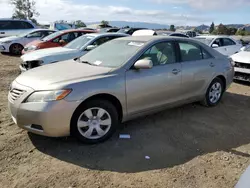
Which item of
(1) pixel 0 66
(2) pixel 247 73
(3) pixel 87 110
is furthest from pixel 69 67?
(1) pixel 0 66

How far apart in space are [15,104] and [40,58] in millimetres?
3790

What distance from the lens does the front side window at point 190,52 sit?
469cm

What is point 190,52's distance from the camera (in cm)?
487

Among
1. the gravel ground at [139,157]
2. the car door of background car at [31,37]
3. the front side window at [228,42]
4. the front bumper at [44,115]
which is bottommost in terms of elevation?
the gravel ground at [139,157]

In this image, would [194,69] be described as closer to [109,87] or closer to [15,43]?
[109,87]

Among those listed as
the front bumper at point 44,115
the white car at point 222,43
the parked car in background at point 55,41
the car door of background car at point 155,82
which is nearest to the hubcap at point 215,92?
the car door of background car at point 155,82

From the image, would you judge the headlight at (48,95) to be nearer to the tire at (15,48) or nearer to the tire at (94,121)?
the tire at (94,121)

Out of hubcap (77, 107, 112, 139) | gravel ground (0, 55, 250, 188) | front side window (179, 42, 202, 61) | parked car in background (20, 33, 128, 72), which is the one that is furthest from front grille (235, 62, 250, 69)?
hubcap (77, 107, 112, 139)

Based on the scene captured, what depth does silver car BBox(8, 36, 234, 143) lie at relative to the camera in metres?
3.30

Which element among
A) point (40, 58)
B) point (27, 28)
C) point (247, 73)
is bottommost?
point (247, 73)

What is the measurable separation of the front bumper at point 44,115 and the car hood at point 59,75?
0.18 meters

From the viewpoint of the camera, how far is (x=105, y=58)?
13.9ft

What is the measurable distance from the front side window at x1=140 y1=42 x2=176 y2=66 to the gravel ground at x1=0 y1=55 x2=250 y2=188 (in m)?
1.10

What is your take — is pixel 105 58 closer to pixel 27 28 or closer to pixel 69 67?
pixel 69 67
